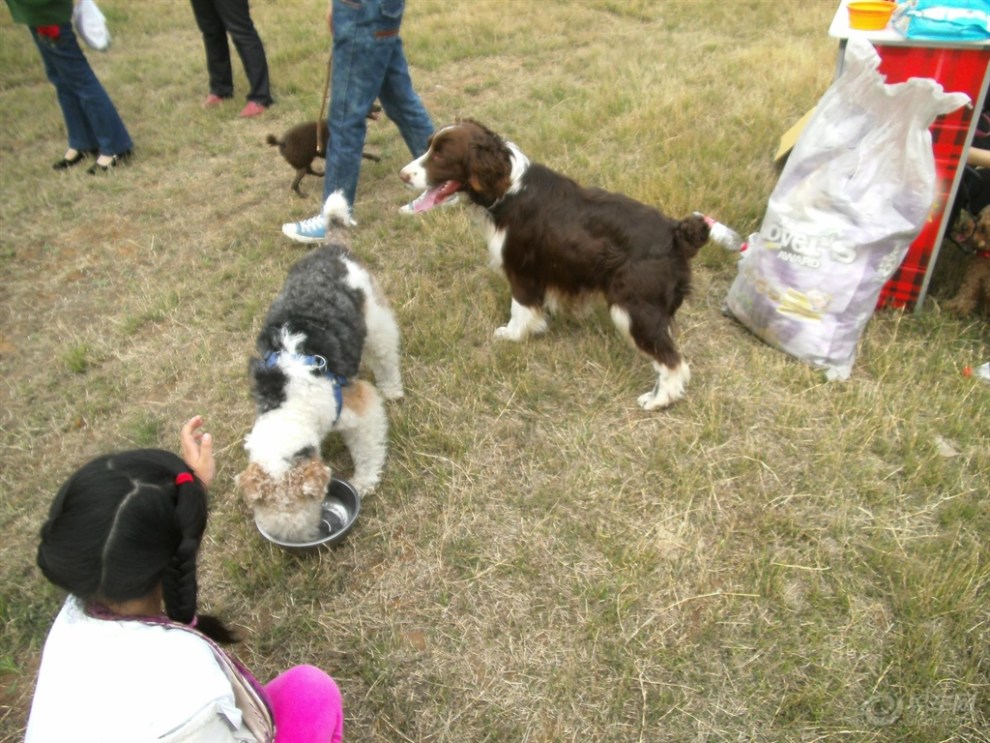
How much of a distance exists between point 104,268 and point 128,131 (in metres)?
2.53

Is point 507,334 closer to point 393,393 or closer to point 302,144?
point 393,393

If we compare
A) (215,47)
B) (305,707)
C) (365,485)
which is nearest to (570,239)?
(365,485)

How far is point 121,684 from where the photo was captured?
129 centimetres

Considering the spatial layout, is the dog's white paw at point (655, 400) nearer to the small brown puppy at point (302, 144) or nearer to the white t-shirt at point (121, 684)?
the white t-shirt at point (121, 684)

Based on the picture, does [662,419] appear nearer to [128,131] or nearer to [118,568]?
[118,568]

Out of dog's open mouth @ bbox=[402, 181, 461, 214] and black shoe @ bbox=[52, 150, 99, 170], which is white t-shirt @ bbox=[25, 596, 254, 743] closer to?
dog's open mouth @ bbox=[402, 181, 461, 214]

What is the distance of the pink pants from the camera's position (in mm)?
1758

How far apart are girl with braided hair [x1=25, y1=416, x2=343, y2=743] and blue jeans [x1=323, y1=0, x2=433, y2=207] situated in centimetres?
309

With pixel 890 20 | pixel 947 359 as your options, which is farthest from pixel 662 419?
pixel 890 20

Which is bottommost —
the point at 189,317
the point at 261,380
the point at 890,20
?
the point at 189,317

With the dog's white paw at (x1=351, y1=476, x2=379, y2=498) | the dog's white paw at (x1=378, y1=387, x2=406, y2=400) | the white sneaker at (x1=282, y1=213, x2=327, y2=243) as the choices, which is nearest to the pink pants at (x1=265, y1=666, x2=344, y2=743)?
the dog's white paw at (x1=351, y1=476, x2=379, y2=498)

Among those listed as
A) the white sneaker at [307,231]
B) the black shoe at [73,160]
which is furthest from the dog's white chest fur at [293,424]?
the black shoe at [73,160]

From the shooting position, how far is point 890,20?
9.99ft

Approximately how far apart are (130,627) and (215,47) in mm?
6406
